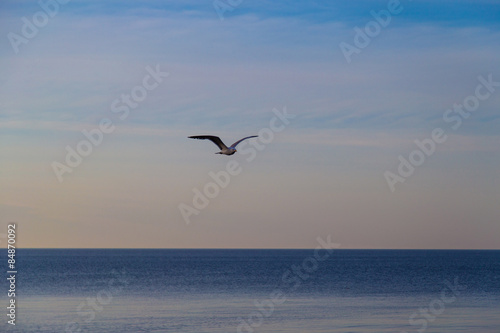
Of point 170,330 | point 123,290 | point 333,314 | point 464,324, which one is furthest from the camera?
point 123,290

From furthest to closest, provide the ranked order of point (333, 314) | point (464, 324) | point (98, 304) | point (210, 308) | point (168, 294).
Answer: point (168, 294) < point (98, 304) < point (210, 308) < point (333, 314) < point (464, 324)

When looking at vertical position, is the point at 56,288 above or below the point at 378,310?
above

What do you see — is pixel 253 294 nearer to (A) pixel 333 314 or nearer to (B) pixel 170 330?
(A) pixel 333 314

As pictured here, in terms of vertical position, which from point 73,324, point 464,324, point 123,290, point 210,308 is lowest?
point 464,324

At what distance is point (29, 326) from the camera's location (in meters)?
43.6

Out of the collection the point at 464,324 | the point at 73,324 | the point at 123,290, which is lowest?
the point at 464,324

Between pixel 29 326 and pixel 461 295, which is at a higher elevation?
pixel 461 295

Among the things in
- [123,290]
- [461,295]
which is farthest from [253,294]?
[461,295]

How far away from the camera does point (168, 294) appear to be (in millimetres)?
67375

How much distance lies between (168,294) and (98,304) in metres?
10.4

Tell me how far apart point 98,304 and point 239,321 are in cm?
1575

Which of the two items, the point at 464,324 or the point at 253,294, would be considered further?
the point at 253,294

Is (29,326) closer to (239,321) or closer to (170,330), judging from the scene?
(170,330)

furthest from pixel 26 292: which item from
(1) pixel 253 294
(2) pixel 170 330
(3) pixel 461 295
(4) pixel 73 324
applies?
(3) pixel 461 295
